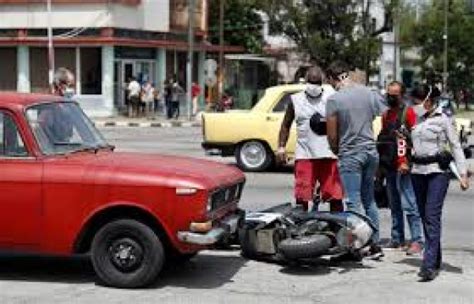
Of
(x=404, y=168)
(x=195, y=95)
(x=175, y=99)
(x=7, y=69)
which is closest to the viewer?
(x=404, y=168)

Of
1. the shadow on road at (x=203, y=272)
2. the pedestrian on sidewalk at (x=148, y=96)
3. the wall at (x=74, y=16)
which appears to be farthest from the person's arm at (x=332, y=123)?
the wall at (x=74, y=16)

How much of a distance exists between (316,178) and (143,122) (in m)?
28.8

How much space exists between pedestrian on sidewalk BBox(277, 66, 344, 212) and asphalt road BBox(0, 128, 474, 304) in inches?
30.2

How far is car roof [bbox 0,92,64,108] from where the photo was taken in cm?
834

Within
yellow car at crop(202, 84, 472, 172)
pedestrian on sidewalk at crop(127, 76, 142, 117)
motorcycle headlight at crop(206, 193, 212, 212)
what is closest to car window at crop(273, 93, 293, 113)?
yellow car at crop(202, 84, 472, 172)

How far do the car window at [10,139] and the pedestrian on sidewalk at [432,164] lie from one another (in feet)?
10.9

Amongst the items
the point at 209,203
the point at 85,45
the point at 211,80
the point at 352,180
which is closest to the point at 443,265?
the point at 352,180

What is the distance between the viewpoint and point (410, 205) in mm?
9625

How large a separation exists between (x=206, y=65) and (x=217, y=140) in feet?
98.1

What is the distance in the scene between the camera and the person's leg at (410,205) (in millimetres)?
9594

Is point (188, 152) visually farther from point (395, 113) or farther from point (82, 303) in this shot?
point (82, 303)

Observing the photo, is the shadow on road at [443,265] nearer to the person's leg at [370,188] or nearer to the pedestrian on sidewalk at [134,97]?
Result: the person's leg at [370,188]

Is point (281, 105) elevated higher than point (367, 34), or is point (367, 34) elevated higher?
point (367, 34)

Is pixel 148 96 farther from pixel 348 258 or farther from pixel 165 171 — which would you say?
pixel 165 171
